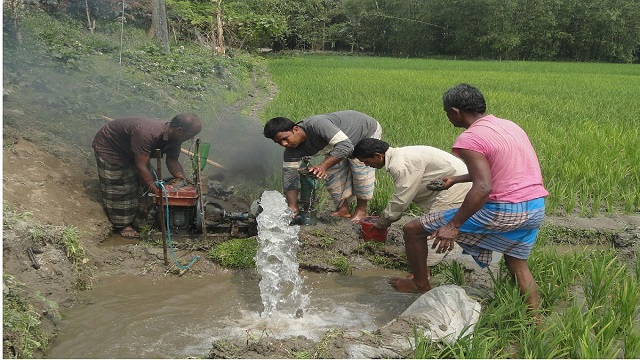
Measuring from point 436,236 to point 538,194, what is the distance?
60 cm

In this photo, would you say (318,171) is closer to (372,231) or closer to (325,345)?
(372,231)

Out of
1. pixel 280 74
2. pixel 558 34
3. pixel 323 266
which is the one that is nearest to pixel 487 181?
pixel 323 266

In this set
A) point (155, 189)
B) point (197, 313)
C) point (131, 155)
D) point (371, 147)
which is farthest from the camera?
point (131, 155)

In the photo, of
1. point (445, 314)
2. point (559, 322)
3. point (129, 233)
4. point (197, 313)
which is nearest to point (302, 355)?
point (445, 314)

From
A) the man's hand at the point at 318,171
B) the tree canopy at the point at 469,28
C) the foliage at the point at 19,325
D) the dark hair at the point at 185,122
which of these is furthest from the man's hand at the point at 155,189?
the tree canopy at the point at 469,28

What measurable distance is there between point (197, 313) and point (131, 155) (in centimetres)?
194

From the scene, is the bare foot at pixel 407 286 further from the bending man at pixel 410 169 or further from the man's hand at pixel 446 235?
the man's hand at pixel 446 235

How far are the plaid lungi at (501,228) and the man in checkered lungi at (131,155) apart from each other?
2420mm

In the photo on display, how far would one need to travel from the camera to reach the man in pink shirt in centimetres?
311

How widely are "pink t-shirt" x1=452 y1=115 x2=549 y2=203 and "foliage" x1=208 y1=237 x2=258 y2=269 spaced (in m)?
2.17

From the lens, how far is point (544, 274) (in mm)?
3822

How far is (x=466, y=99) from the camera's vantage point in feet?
10.8

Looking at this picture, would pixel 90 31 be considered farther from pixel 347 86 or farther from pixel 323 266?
pixel 323 266

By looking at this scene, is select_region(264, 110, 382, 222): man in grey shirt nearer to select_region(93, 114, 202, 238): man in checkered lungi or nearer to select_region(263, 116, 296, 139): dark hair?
select_region(263, 116, 296, 139): dark hair
